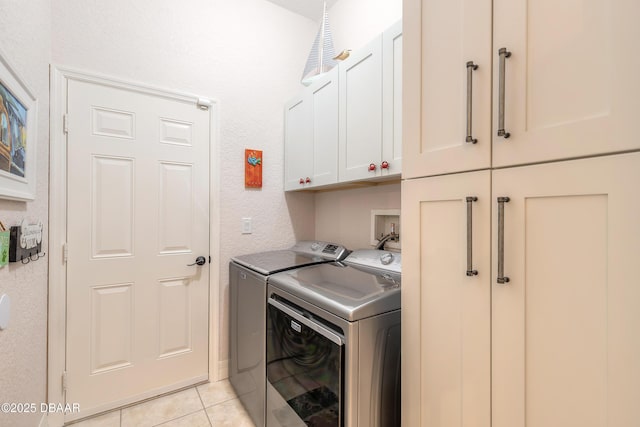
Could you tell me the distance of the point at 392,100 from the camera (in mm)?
1424

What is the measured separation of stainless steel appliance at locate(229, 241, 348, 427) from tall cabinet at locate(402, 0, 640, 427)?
3.01 feet

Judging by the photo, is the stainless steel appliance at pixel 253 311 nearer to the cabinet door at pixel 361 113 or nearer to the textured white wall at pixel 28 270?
the cabinet door at pixel 361 113

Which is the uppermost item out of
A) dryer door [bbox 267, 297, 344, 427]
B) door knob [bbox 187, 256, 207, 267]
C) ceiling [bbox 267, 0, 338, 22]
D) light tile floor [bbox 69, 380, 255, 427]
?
ceiling [bbox 267, 0, 338, 22]

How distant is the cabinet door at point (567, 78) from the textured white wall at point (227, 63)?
1.87 meters

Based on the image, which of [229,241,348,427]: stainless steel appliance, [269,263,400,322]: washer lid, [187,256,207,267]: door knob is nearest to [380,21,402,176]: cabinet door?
[269,263,400,322]: washer lid

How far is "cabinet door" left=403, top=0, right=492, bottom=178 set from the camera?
79 cm

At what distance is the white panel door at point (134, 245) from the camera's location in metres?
1.74

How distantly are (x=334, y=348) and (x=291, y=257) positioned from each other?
1047 mm

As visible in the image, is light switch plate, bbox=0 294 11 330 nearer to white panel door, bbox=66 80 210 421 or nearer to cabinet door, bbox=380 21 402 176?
white panel door, bbox=66 80 210 421

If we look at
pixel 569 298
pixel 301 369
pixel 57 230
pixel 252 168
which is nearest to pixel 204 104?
pixel 252 168

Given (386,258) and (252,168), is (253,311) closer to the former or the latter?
(386,258)

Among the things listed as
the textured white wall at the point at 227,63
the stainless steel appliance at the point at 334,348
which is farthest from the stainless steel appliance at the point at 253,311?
the textured white wall at the point at 227,63

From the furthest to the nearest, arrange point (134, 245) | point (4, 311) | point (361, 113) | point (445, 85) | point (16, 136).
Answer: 1. point (134, 245)
2. point (361, 113)
3. point (16, 136)
4. point (4, 311)
5. point (445, 85)

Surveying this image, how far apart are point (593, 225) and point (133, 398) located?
2512 millimetres
